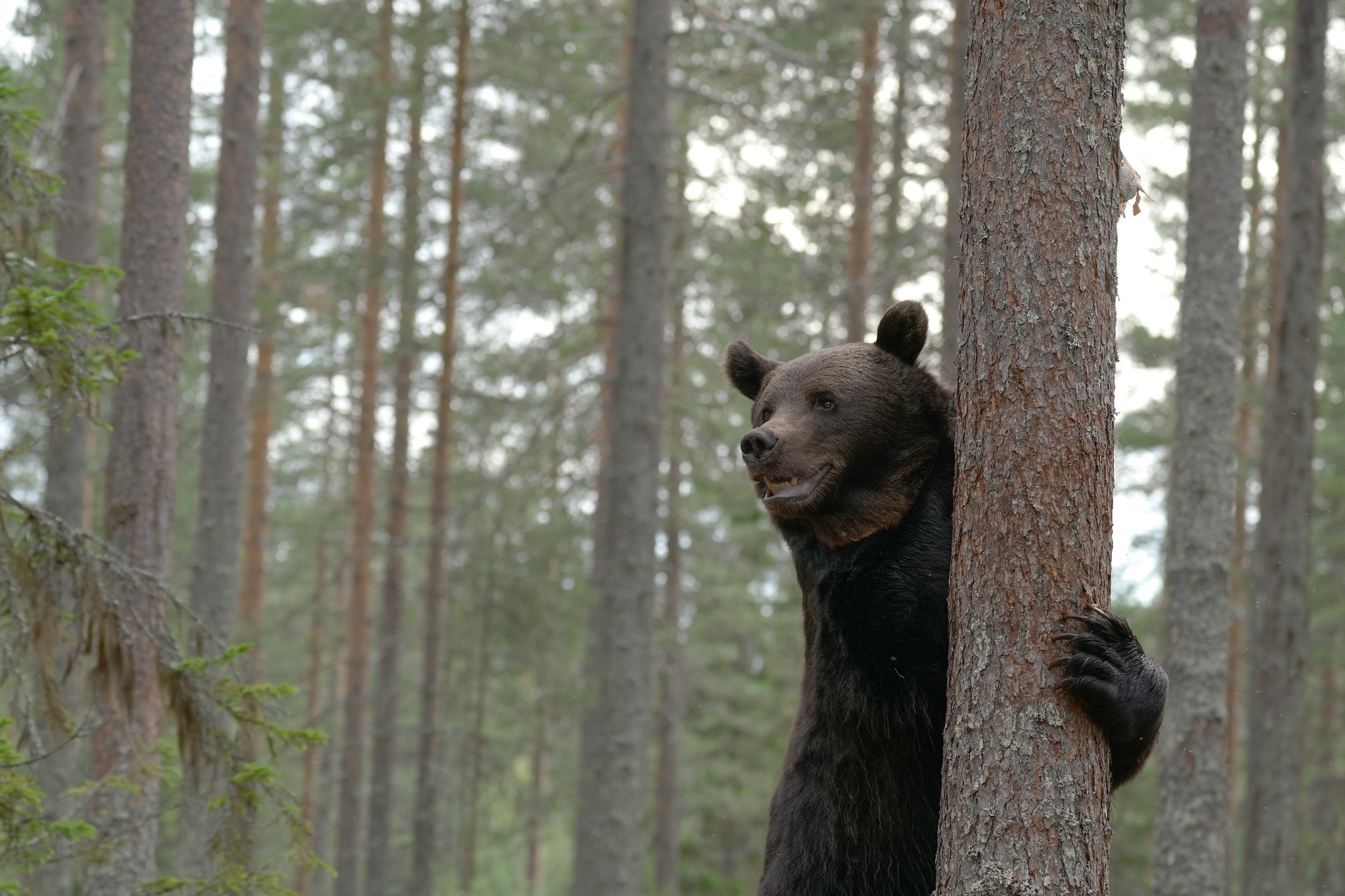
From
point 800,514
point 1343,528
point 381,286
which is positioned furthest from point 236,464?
point 1343,528

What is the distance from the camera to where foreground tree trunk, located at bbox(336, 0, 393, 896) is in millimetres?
16875

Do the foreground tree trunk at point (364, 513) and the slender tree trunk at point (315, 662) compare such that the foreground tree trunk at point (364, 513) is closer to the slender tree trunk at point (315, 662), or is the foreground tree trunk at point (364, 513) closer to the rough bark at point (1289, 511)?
the slender tree trunk at point (315, 662)

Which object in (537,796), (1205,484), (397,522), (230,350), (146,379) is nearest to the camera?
(146,379)

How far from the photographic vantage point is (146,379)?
743 cm

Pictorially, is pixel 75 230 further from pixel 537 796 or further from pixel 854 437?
pixel 537 796

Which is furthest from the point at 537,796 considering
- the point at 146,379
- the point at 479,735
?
the point at 146,379

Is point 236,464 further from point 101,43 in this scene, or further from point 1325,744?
point 1325,744

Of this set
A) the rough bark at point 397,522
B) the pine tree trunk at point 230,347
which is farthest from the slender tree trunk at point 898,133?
the pine tree trunk at point 230,347

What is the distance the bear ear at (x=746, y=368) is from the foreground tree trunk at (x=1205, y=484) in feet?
14.5

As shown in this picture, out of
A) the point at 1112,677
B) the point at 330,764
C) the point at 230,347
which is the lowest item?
the point at 330,764

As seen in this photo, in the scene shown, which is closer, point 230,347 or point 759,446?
point 759,446

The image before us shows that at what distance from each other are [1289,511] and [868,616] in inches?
305

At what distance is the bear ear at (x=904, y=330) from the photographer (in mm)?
4539

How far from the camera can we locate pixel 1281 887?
9.61 m
